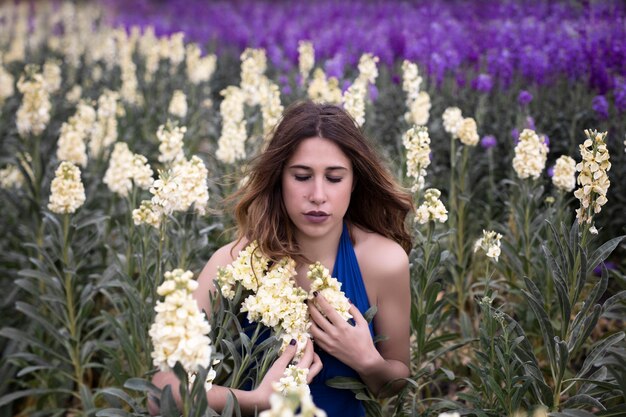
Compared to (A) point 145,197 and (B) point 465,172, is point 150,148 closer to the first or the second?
(A) point 145,197

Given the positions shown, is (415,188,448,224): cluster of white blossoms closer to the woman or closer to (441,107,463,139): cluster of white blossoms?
the woman

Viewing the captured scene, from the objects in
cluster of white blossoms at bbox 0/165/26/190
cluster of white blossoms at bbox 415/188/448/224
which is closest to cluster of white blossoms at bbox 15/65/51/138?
cluster of white blossoms at bbox 0/165/26/190

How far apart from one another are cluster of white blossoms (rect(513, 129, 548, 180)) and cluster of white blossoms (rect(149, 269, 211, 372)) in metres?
1.91

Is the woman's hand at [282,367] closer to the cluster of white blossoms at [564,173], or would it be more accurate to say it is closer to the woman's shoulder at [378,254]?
the woman's shoulder at [378,254]

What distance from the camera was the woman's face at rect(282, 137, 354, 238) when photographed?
2299 millimetres

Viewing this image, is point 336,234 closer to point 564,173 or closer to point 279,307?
point 279,307

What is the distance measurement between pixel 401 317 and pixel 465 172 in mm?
1479

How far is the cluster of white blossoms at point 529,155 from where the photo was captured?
3010mm

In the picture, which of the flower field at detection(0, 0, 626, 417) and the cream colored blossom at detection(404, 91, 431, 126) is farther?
the cream colored blossom at detection(404, 91, 431, 126)

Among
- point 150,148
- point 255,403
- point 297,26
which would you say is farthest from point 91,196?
point 297,26

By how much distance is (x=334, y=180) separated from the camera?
2.36 m

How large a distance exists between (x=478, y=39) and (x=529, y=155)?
3.04 metres

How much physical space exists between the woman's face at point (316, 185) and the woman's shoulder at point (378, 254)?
0.21 metres

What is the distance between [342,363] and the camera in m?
2.45
